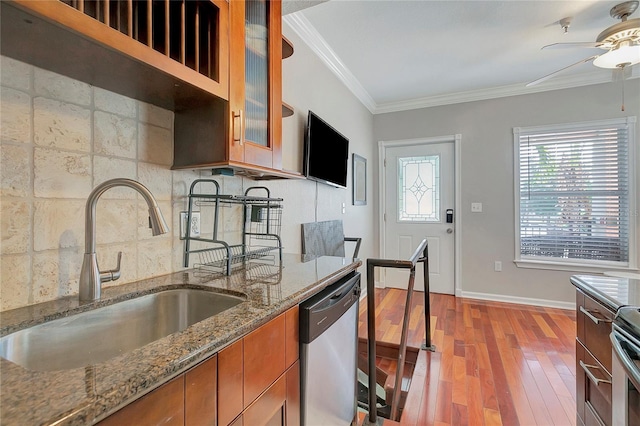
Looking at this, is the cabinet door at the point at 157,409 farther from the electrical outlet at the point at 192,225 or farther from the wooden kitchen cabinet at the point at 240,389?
the electrical outlet at the point at 192,225

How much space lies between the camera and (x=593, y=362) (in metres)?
1.16

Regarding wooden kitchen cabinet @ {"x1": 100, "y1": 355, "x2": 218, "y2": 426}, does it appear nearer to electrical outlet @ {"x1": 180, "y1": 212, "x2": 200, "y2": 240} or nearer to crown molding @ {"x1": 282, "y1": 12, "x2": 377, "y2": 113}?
electrical outlet @ {"x1": 180, "y1": 212, "x2": 200, "y2": 240}

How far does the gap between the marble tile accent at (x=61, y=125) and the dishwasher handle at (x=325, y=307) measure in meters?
0.93

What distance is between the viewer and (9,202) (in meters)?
0.80

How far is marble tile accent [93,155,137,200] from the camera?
1006mm

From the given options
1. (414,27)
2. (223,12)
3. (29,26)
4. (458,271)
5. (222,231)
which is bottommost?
(458,271)

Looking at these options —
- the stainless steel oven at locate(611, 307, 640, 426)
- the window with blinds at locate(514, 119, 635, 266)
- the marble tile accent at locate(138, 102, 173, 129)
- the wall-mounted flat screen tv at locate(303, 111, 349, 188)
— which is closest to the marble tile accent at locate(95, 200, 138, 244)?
the marble tile accent at locate(138, 102, 173, 129)

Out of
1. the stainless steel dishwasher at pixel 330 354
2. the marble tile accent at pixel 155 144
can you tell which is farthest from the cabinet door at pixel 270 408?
the marble tile accent at pixel 155 144

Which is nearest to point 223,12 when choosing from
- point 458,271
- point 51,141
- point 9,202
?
point 51,141

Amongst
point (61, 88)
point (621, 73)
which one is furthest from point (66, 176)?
point (621, 73)

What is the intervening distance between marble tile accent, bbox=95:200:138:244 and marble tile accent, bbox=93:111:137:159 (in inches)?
7.1

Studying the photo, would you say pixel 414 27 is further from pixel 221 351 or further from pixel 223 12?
pixel 221 351

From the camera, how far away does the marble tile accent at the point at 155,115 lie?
1.15 m

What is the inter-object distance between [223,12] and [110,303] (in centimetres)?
108
